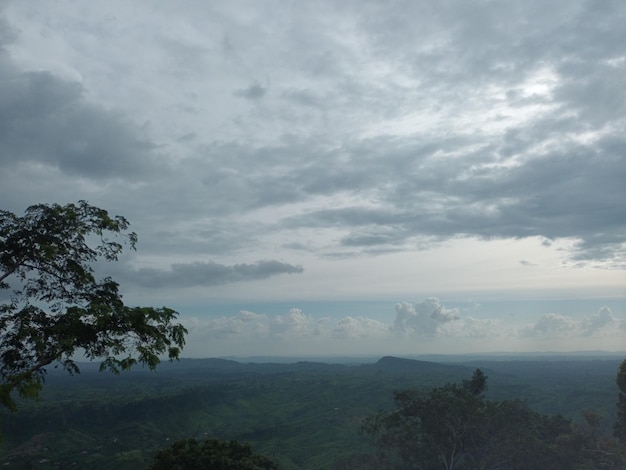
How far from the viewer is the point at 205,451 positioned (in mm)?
36344

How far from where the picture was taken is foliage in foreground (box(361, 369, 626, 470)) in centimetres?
6519

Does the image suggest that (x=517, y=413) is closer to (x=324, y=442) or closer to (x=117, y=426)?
(x=324, y=442)

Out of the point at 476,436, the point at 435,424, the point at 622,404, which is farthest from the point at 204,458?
the point at 622,404

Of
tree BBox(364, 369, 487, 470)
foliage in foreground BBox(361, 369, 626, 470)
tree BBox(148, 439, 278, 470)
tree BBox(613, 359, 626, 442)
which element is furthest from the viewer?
tree BBox(613, 359, 626, 442)

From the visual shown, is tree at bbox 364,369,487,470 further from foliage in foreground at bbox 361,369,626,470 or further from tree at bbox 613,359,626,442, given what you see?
tree at bbox 613,359,626,442

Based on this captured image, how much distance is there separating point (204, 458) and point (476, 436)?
46.5 metres

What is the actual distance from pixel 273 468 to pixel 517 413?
46.4 metres

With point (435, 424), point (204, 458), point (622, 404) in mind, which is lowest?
point (435, 424)

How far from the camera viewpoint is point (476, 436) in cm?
6700

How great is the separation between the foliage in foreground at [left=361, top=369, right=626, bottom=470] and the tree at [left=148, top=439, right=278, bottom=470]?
32.8m

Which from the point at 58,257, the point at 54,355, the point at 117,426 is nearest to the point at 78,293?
the point at 58,257

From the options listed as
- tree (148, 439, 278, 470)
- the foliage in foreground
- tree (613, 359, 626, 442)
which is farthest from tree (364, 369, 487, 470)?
tree (148, 439, 278, 470)

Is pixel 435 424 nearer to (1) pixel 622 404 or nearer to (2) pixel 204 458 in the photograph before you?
→ (1) pixel 622 404

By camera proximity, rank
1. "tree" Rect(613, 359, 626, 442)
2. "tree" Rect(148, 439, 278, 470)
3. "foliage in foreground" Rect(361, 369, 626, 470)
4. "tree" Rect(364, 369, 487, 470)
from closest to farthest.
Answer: "tree" Rect(148, 439, 278, 470)
"tree" Rect(364, 369, 487, 470)
"foliage in foreground" Rect(361, 369, 626, 470)
"tree" Rect(613, 359, 626, 442)
